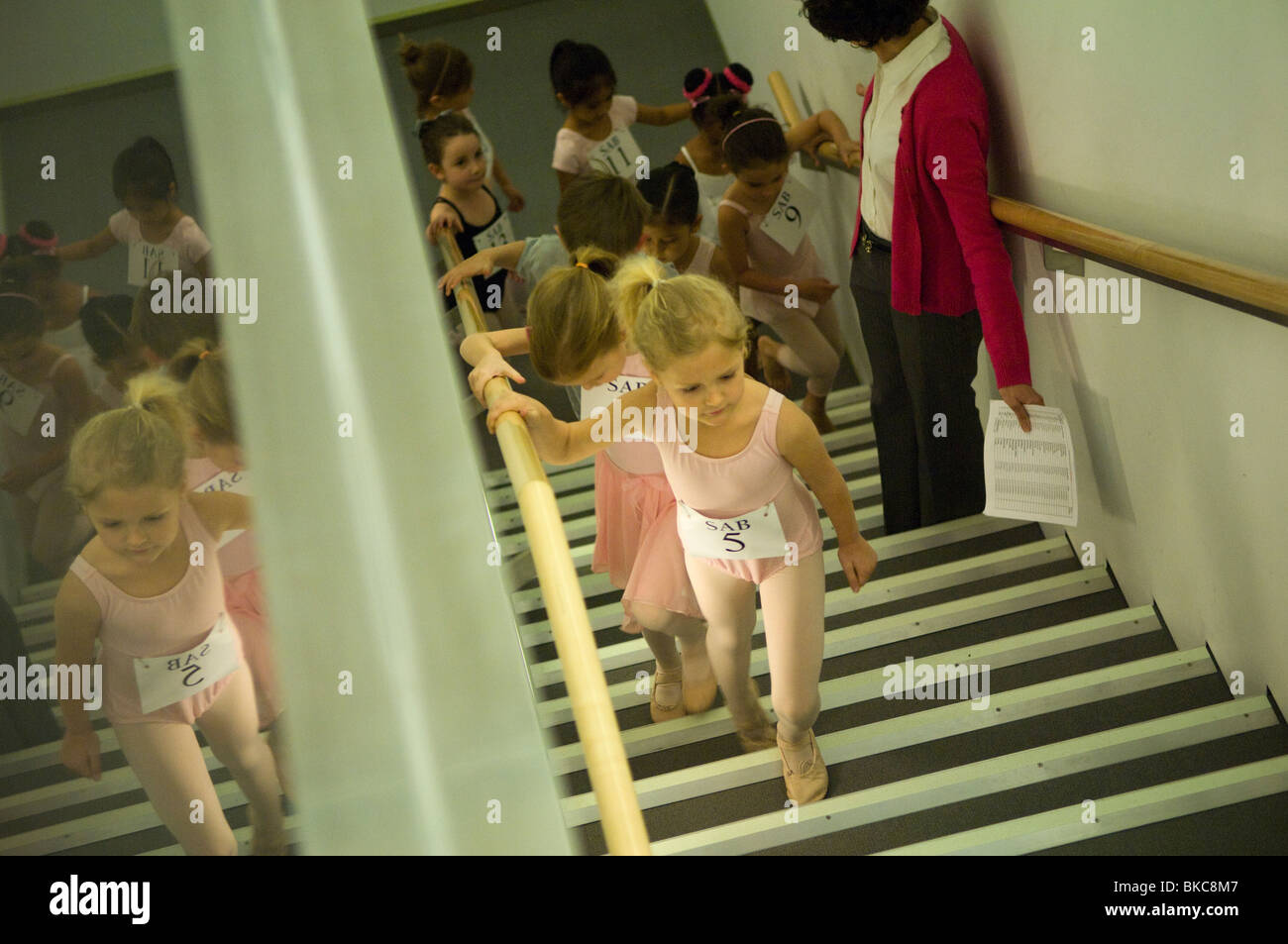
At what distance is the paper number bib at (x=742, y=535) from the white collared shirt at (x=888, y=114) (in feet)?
3.38

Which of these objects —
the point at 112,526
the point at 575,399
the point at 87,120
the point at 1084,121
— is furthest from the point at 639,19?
the point at 112,526

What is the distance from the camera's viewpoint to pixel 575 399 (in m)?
3.11

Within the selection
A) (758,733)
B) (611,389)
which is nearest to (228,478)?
(611,389)

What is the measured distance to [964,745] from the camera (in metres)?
2.60

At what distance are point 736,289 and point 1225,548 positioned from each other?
75.5 inches

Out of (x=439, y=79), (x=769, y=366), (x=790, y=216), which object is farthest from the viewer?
(x=769, y=366)

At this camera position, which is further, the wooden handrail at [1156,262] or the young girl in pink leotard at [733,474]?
the young girl in pink leotard at [733,474]

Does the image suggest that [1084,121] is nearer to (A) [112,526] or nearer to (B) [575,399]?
(B) [575,399]

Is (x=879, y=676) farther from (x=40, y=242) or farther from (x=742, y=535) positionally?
(x=40, y=242)

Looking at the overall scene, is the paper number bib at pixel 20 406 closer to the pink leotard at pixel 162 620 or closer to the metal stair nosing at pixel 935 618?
the pink leotard at pixel 162 620

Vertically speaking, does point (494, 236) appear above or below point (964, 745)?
above

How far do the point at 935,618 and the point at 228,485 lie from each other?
213 centimetres

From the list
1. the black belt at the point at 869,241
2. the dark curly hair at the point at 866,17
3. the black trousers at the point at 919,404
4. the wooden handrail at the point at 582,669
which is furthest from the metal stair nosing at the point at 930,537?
the wooden handrail at the point at 582,669

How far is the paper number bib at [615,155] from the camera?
4.08 m
